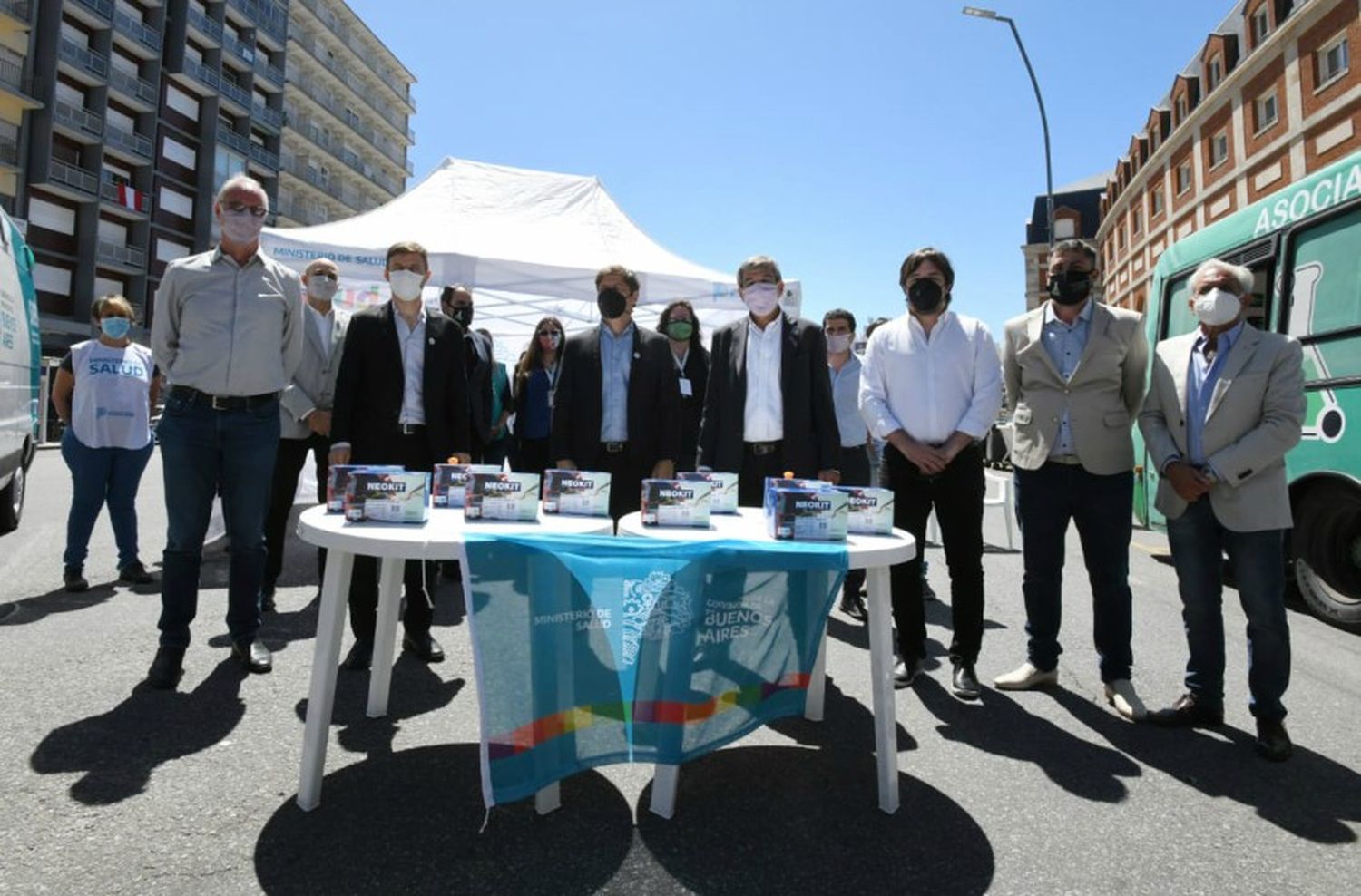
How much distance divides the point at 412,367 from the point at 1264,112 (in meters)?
28.2

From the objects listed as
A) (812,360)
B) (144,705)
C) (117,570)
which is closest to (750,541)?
(812,360)

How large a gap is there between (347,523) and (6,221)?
614 centimetres

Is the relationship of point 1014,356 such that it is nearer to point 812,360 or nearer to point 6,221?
point 812,360

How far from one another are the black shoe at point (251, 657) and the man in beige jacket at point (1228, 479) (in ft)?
12.6

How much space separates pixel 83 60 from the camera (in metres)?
31.4

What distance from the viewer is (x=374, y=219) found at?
30.3 feet

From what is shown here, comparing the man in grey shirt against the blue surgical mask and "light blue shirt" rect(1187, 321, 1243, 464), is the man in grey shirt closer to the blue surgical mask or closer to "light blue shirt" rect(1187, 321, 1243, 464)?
the blue surgical mask

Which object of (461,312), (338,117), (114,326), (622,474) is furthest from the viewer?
(338,117)

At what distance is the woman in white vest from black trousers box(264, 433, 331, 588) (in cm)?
101

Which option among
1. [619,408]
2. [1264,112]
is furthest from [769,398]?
[1264,112]

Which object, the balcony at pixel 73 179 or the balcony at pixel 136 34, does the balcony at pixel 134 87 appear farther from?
the balcony at pixel 73 179

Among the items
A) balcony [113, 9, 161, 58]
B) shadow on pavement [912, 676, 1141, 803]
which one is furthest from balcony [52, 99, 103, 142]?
shadow on pavement [912, 676, 1141, 803]

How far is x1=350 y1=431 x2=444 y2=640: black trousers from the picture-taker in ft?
11.4

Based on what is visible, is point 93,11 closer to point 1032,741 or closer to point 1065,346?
point 1065,346
